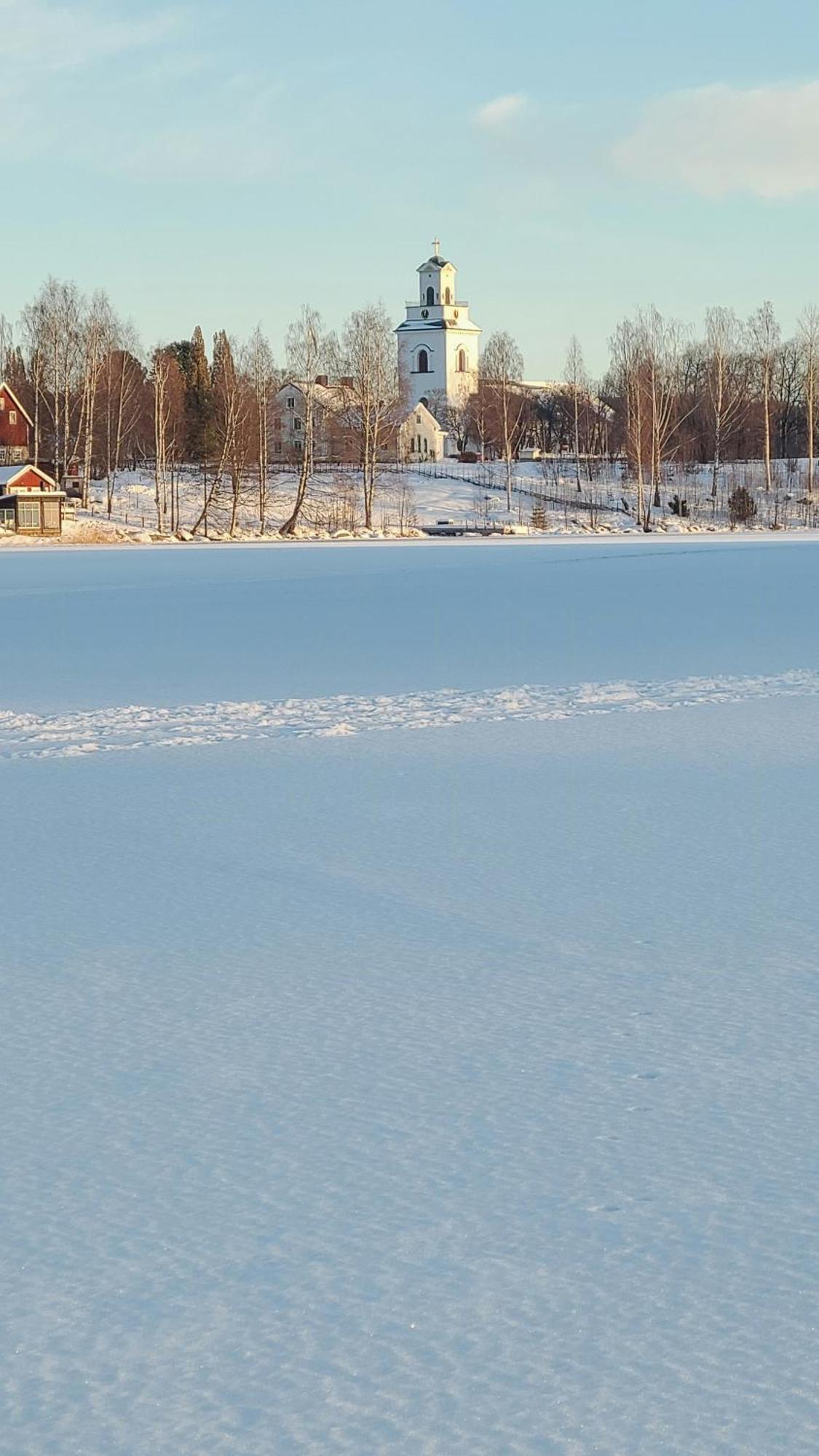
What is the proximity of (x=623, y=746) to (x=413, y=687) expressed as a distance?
3.72 m

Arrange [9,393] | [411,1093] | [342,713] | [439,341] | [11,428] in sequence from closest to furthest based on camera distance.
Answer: [411,1093] < [342,713] < [9,393] < [11,428] < [439,341]

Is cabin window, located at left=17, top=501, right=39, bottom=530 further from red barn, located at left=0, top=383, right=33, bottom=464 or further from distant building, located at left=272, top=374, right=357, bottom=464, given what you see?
distant building, located at left=272, top=374, right=357, bottom=464

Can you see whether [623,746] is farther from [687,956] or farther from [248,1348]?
[248,1348]

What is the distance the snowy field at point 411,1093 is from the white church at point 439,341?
11189 cm

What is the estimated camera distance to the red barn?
60781mm

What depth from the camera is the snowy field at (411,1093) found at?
112 inches

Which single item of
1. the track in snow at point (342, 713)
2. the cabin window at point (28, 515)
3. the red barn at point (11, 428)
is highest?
the red barn at point (11, 428)

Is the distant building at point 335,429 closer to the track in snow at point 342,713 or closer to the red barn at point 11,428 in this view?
the red barn at point 11,428

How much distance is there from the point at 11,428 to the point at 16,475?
7.60 metres

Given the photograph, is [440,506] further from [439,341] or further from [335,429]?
[439,341]

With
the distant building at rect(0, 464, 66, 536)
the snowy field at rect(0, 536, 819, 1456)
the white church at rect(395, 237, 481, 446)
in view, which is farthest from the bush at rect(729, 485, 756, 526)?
the white church at rect(395, 237, 481, 446)

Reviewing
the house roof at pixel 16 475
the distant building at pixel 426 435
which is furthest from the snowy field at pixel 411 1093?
the distant building at pixel 426 435

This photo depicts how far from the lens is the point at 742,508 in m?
60.3

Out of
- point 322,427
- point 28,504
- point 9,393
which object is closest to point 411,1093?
point 28,504
